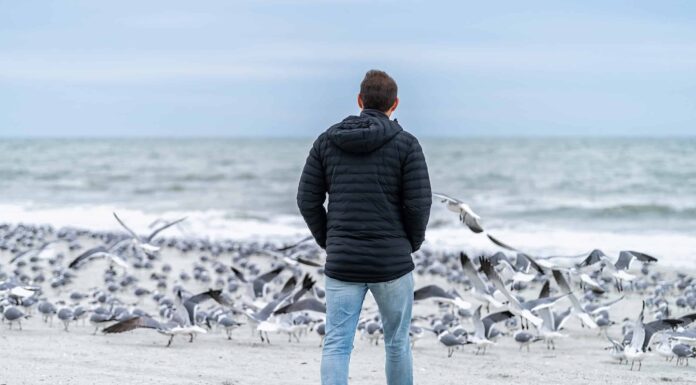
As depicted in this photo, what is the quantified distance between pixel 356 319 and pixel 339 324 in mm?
101

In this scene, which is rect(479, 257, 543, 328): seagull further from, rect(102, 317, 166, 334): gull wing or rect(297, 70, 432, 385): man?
rect(102, 317, 166, 334): gull wing

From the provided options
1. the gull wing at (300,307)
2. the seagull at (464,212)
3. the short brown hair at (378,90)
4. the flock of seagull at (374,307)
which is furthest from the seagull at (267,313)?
the short brown hair at (378,90)

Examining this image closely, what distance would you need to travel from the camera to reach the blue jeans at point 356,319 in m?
4.49

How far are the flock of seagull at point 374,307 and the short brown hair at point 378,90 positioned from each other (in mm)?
2476

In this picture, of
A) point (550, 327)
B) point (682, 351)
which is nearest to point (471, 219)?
point (550, 327)

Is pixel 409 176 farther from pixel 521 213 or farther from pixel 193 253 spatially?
pixel 521 213

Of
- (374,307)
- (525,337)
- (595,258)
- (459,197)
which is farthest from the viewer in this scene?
(459,197)

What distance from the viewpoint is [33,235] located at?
15.6 meters

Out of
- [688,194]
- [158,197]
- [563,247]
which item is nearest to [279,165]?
[158,197]

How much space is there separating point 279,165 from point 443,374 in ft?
144

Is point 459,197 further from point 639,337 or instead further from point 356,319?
point 356,319

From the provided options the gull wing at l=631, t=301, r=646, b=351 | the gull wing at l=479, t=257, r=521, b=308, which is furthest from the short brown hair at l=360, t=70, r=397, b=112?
the gull wing at l=631, t=301, r=646, b=351

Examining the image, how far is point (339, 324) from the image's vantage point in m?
4.56

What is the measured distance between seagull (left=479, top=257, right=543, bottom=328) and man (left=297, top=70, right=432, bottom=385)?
2266 mm
